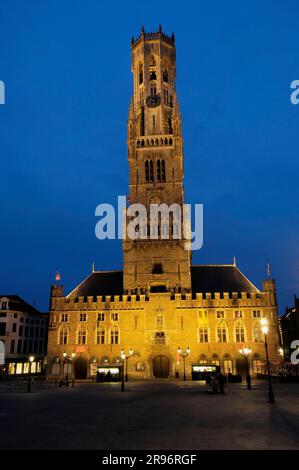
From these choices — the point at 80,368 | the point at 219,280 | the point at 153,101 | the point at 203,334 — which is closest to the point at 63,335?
the point at 80,368

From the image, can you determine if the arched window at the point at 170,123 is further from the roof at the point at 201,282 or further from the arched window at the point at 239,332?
the arched window at the point at 239,332

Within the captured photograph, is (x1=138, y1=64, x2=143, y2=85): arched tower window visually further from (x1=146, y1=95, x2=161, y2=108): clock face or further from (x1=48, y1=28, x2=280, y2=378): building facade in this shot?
(x1=48, y1=28, x2=280, y2=378): building facade

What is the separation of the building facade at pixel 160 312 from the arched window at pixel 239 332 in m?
0.13

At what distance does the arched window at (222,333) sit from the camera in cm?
5597

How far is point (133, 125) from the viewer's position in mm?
67562

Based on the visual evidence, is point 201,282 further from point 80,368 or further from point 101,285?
point 80,368

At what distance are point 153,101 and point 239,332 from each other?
4024 centimetres

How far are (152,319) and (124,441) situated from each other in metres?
45.5

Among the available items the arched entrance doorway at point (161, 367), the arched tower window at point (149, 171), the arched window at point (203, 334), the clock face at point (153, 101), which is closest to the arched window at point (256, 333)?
the arched window at point (203, 334)

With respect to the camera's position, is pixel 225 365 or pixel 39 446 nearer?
pixel 39 446

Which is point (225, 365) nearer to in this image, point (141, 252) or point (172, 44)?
point (141, 252)

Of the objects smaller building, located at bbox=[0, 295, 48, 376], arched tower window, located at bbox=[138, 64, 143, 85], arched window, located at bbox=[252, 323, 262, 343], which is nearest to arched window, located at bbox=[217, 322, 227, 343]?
arched window, located at bbox=[252, 323, 262, 343]

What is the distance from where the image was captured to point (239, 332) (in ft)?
185
